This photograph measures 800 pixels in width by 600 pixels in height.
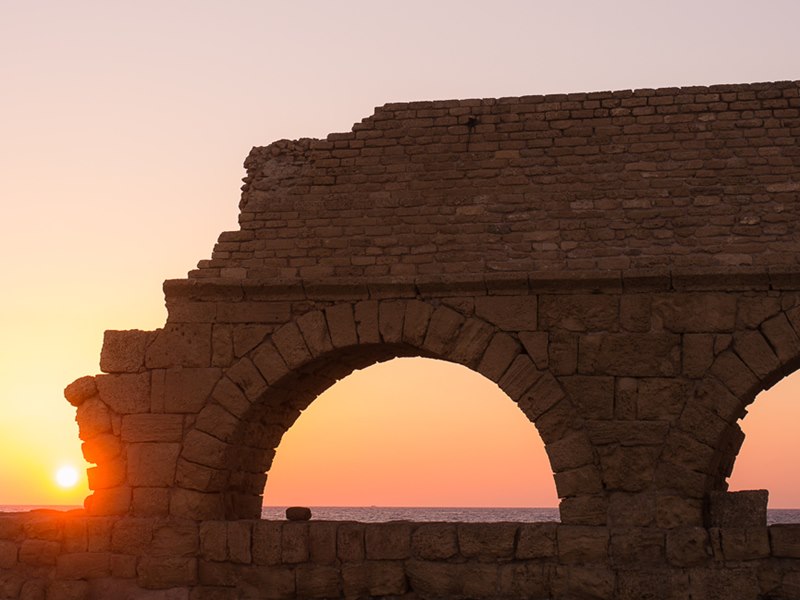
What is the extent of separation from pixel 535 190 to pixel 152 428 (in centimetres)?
393

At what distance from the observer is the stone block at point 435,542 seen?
920 centimetres

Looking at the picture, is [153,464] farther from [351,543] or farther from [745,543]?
[745,543]

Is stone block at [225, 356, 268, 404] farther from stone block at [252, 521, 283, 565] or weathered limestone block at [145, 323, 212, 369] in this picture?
stone block at [252, 521, 283, 565]

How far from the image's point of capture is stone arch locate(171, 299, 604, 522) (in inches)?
364

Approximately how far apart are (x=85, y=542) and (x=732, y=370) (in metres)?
5.65

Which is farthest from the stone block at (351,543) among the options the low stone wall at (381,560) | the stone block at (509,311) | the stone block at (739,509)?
the stone block at (739,509)

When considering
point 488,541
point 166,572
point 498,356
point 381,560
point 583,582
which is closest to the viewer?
point 583,582

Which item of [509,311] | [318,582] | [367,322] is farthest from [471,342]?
[318,582]

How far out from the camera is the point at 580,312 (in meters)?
9.45

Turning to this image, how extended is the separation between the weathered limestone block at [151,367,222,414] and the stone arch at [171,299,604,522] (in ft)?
0.30

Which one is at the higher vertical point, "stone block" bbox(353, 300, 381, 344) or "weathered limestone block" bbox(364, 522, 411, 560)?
"stone block" bbox(353, 300, 381, 344)

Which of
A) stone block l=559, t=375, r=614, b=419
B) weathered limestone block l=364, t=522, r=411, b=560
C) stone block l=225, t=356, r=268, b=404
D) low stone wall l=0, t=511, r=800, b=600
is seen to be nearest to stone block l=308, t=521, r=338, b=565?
low stone wall l=0, t=511, r=800, b=600

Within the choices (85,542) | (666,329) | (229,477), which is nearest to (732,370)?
(666,329)

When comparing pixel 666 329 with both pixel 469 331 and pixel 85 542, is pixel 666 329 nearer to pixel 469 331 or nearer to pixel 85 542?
pixel 469 331
